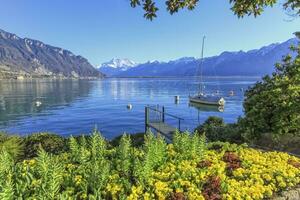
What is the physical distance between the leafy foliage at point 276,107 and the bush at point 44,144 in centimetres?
789

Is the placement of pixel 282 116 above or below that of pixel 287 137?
above

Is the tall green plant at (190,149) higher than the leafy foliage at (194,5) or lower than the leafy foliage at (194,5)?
lower

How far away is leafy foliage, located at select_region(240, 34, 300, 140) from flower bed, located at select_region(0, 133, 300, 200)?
364 cm

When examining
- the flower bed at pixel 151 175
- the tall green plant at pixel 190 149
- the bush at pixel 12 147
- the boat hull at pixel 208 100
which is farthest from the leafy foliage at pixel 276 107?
the boat hull at pixel 208 100

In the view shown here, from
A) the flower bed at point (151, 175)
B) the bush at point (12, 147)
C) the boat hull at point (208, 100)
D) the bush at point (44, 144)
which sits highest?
the flower bed at point (151, 175)

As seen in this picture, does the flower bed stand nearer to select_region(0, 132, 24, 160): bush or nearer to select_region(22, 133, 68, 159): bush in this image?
select_region(0, 132, 24, 160): bush

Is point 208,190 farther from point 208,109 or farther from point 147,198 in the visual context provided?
point 208,109

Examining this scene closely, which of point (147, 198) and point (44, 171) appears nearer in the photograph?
point (147, 198)

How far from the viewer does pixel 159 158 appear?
6570mm

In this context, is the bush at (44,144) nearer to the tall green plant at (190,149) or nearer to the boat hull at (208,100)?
the tall green plant at (190,149)

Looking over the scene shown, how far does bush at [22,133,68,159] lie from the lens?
1298cm

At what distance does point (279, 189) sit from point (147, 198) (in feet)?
9.47

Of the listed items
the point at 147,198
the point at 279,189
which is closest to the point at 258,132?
the point at 279,189

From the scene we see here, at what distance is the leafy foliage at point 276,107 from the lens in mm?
10945
